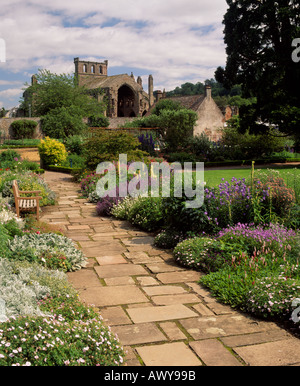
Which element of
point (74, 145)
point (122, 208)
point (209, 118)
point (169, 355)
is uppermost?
point (209, 118)

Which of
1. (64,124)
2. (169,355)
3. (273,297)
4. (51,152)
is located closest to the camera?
(169,355)

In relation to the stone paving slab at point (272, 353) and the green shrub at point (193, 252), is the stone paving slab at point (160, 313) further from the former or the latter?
the green shrub at point (193, 252)

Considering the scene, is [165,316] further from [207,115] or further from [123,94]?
[123,94]

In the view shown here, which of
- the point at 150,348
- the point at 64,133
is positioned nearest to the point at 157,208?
the point at 150,348

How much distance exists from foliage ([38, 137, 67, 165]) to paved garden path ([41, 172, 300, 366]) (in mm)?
12098

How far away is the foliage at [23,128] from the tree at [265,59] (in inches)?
613

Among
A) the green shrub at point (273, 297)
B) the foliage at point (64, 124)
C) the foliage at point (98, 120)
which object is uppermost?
the foliage at point (98, 120)

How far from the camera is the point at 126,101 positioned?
53.8 m

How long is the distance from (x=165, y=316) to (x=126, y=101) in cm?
5217

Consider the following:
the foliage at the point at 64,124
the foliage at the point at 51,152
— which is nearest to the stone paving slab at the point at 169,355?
the foliage at the point at 51,152

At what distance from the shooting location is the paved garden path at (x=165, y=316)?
286 centimetres

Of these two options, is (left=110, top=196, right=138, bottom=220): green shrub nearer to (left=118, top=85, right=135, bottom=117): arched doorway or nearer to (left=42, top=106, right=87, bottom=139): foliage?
(left=42, top=106, right=87, bottom=139): foliage

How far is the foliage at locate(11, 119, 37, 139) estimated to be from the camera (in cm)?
2925

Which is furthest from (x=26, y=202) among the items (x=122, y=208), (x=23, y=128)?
(x=23, y=128)
